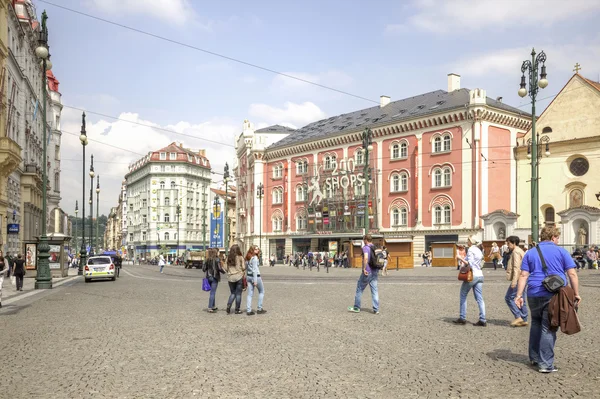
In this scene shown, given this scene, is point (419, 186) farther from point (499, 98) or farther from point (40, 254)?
point (40, 254)

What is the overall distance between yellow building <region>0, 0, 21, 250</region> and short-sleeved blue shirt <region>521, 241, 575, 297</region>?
105 feet

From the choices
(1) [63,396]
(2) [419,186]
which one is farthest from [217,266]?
(2) [419,186]

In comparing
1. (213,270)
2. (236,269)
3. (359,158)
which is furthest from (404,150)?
(236,269)

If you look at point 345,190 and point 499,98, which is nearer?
point 499,98

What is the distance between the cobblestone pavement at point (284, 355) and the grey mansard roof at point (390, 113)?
39.6 m

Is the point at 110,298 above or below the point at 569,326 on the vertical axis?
below

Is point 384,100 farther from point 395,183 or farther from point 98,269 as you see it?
point 98,269

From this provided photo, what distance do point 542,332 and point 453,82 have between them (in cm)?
5544

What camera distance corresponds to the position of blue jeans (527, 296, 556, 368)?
7008 millimetres

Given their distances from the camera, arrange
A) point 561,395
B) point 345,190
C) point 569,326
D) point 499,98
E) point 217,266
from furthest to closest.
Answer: point 345,190 → point 499,98 → point 217,266 → point 569,326 → point 561,395

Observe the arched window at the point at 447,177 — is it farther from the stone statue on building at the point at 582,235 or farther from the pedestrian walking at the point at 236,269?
the pedestrian walking at the point at 236,269

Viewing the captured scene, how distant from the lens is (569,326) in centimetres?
670

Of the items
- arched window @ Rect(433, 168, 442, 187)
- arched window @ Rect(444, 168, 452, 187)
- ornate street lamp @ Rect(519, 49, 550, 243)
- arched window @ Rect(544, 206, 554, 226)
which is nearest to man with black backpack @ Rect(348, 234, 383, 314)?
ornate street lamp @ Rect(519, 49, 550, 243)

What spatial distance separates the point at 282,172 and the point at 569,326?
66.5 m
